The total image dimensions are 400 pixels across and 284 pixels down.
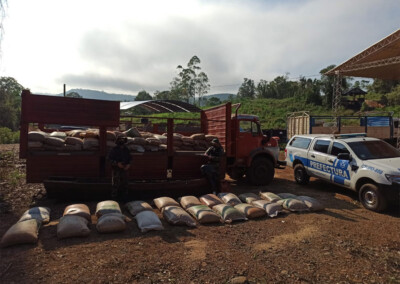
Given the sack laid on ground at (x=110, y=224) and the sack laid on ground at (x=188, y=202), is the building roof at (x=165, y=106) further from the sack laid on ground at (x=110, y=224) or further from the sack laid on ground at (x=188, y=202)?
the sack laid on ground at (x=110, y=224)

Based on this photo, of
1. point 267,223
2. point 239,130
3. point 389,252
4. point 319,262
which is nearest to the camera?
point 319,262

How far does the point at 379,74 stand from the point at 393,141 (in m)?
4.79

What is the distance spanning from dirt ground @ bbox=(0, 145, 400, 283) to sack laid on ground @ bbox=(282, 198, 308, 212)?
0.30 meters

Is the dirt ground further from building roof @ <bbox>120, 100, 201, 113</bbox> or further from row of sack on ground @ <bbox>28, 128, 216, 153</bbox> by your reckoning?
building roof @ <bbox>120, 100, 201, 113</bbox>

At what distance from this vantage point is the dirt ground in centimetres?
332

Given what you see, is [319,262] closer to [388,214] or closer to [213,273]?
[213,273]

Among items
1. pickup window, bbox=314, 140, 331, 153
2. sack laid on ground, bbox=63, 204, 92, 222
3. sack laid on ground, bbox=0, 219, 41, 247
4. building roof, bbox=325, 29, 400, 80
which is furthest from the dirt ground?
building roof, bbox=325, 29, 400, 80

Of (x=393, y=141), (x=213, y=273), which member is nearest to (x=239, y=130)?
(x=213, y=273)

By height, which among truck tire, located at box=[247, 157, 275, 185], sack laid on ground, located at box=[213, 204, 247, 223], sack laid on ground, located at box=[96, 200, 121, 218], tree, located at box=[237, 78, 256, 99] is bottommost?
sack laid on ground, located at box=[213, 204, 247, 223]

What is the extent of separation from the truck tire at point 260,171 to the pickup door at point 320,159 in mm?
1227

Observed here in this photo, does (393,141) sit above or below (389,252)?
above

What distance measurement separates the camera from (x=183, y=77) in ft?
200

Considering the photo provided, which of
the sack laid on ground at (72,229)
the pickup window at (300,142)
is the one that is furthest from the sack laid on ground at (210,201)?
the pickup window at (300,142)

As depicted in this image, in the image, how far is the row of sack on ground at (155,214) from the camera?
13.8ft
